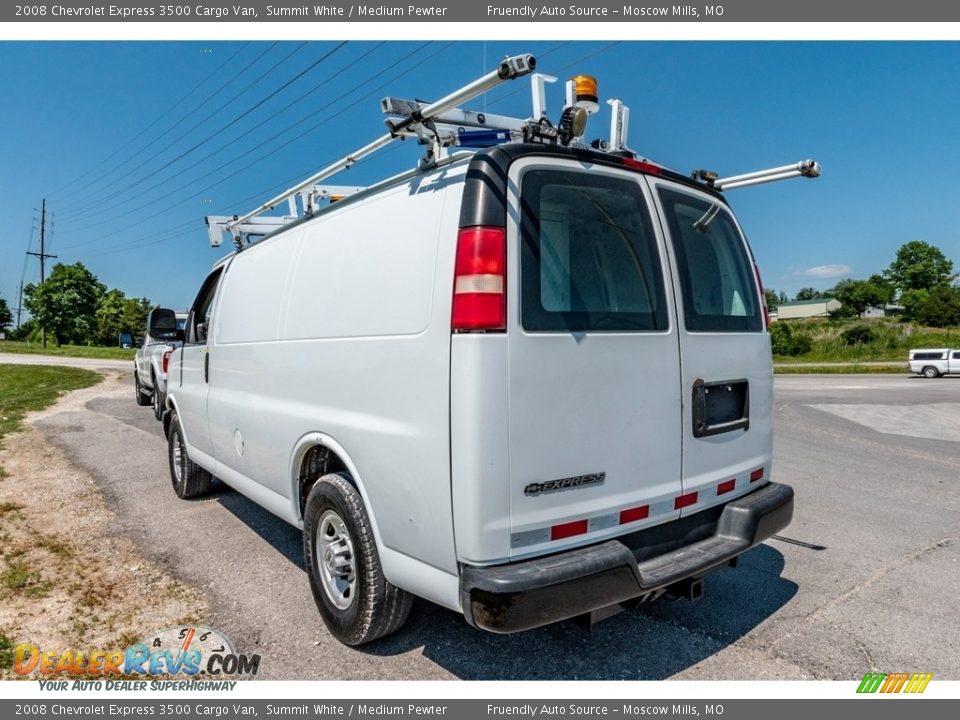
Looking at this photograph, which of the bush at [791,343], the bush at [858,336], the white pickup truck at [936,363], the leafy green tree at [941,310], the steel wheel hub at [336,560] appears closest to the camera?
the steel wheel hub at [336,560]

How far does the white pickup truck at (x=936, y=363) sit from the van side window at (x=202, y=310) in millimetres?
32245

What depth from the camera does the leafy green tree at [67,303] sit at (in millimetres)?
59750

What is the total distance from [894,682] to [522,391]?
2231mm

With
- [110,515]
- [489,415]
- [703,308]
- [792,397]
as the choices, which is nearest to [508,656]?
[489,415]

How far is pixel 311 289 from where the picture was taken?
136 inches

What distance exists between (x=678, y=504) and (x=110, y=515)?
16.2 ft

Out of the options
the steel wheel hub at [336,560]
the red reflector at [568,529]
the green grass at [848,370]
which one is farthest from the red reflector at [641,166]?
the green grass at [848,370]

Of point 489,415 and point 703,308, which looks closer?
point 489,415

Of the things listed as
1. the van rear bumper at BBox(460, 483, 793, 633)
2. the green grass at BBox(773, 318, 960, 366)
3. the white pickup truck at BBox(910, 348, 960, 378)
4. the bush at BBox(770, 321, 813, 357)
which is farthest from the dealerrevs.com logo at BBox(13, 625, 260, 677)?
the bush at BBox(770, 321, 813, 357)

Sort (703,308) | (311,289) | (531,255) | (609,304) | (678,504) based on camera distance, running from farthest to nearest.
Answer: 1. (311,289)
2. (703,308)
3. (678,504)
4. (609,304)
5. (531,255)

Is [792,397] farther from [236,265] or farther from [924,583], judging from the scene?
[236,265]

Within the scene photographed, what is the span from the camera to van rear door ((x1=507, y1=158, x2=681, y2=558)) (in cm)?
238

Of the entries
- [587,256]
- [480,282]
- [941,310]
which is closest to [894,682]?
[587,256]

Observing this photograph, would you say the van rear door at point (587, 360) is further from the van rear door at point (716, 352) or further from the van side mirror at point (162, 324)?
the van side mirror at point (162, 324)
